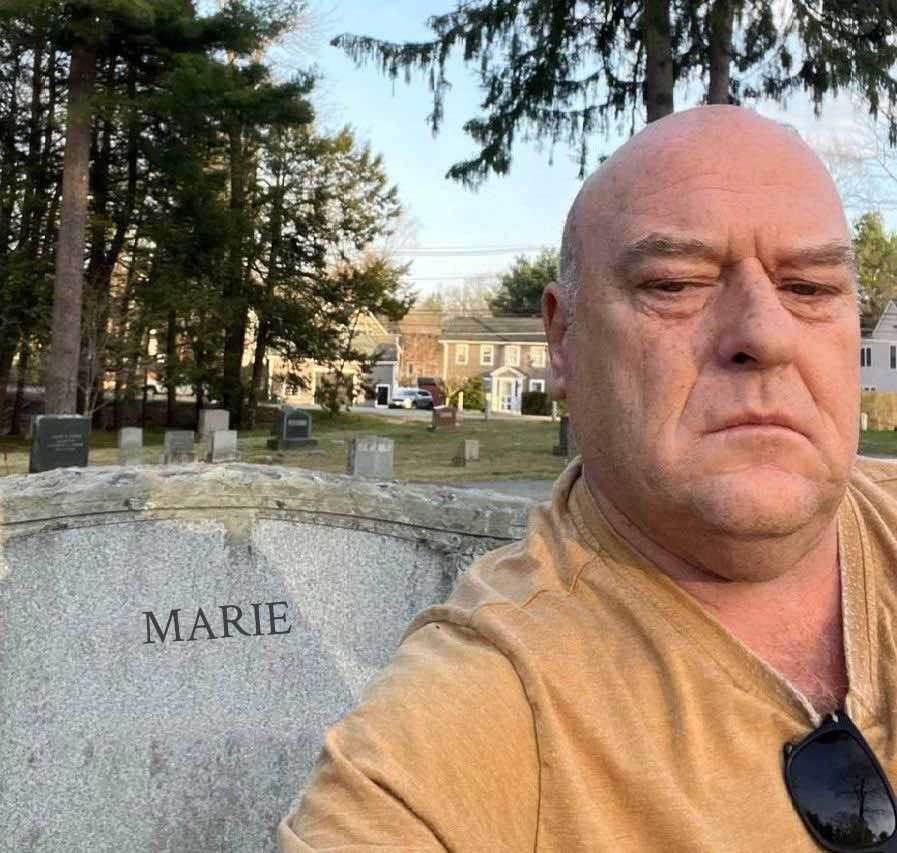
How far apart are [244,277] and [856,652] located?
2908 cm

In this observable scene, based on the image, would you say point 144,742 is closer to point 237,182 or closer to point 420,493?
point 420,493

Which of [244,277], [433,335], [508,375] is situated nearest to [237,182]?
[244,277]

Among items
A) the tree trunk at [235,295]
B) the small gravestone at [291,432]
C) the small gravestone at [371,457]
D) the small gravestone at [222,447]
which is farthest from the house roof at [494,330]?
the small gravestone at [371,457]

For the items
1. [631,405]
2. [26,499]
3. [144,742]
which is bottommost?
[144,742]

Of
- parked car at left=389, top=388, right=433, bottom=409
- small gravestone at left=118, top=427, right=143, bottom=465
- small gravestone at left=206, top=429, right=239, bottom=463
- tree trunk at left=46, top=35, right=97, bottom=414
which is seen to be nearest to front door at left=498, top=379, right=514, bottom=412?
parked car at left=389, top=388, right=433, bottom=409

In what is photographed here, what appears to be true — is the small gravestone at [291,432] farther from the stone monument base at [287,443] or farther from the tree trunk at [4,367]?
the tree trunk at [4,367]

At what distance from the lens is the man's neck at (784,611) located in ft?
3.61

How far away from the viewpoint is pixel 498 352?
7031 cm

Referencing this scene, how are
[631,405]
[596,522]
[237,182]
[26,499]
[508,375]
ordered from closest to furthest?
1. [631,405]
2. [596,522]
3. [26,499]
4. [237,182]
5. [508,375]

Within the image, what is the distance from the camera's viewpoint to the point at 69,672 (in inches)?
143

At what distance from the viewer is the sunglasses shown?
3.15ft

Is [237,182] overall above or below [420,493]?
above

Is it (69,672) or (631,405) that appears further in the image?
(69,672)

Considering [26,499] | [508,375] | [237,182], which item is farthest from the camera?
[508,375]
